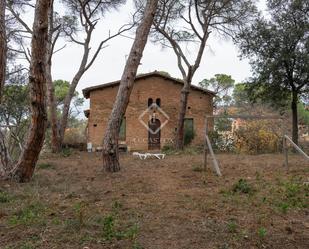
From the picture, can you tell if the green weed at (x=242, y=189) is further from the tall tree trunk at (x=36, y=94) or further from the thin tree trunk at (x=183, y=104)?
the thin tree trunk at (x=183, y=104)

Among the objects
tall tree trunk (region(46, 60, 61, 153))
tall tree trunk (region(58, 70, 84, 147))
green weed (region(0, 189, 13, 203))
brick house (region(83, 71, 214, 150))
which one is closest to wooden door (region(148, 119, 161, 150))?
brick house (region(83, 71, 214, 150))

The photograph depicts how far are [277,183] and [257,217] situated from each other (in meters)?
2.64

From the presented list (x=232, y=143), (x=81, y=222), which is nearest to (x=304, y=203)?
(x=81, y=222)

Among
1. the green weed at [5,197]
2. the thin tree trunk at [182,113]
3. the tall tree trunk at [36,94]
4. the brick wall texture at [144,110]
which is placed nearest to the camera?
the green weed at [5,197]

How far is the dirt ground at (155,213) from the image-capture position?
156 inches

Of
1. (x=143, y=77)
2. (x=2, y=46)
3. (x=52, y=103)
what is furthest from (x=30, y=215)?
(x=143, y=77)

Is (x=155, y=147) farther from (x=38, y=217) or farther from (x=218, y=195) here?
(x=38, y=217)

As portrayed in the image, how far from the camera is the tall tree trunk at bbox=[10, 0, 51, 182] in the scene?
21.3 ft

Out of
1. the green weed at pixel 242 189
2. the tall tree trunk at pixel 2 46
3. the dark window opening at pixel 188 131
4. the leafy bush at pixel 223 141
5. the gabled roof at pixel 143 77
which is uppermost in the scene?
the gabled roof at pixel 143 77

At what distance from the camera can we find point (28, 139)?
709 centimetres

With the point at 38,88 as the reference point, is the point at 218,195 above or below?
below

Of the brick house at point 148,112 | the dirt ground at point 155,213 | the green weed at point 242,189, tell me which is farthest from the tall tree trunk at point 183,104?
the green weed at point 242,189

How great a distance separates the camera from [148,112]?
22.8 metres

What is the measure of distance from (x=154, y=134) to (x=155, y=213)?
→ 59.2 ft
